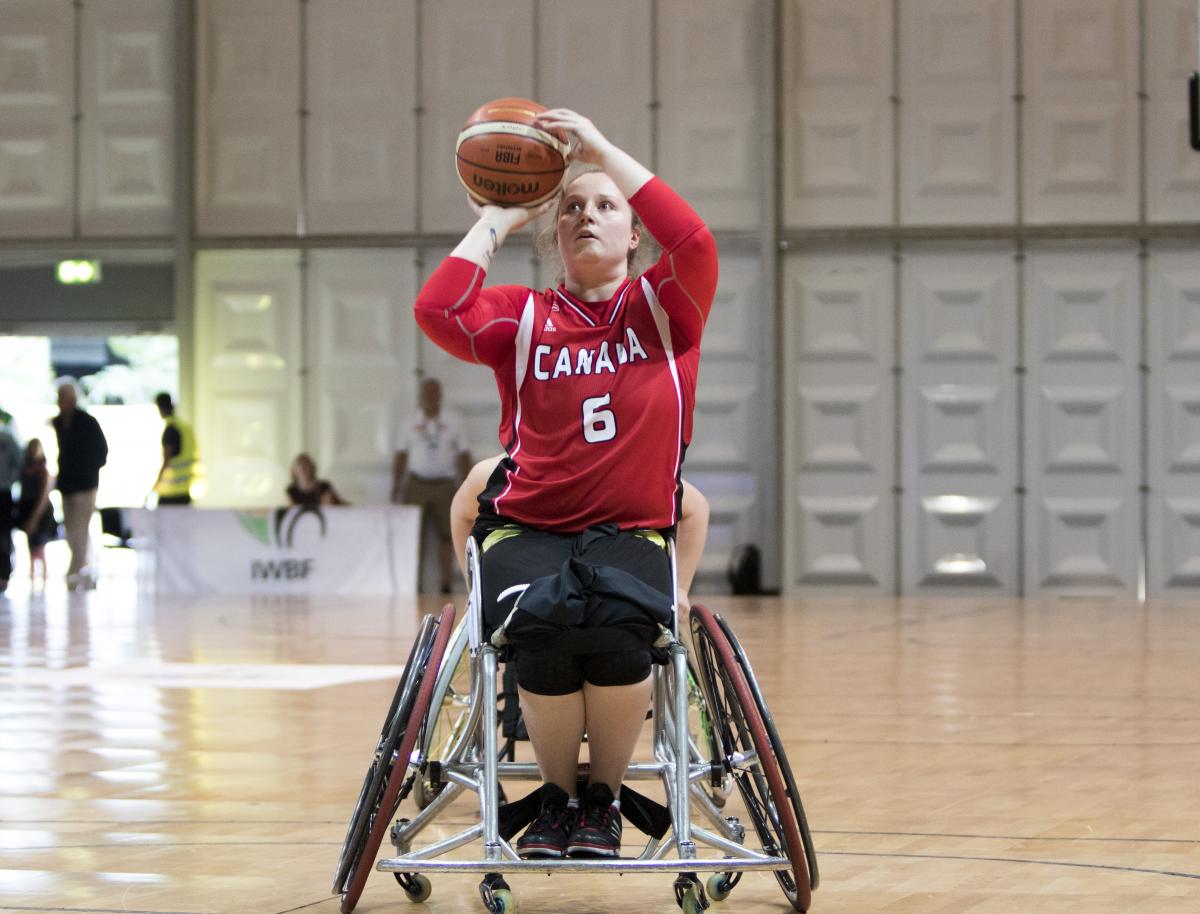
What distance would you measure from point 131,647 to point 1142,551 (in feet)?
27.3

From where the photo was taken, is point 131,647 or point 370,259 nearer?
point 131,647

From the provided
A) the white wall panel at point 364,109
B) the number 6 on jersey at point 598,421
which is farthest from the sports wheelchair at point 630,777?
the white wall panel at point 364,109

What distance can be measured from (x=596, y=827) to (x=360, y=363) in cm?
1190

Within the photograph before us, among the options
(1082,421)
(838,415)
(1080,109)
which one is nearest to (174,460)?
(838,415)

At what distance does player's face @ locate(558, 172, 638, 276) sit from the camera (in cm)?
329

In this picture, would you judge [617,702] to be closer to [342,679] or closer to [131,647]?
[342,679]

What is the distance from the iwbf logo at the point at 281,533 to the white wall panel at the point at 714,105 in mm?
4082

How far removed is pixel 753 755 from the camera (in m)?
3.03

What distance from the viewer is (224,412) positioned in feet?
48.4

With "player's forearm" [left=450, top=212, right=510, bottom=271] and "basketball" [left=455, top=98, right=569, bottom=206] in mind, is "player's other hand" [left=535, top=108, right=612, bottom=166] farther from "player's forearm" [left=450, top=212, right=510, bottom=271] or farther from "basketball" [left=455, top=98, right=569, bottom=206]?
"player's forearm" [left=450, top=212, right=510, bottom=271]

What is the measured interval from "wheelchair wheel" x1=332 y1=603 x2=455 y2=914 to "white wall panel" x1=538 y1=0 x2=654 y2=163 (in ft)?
38.2

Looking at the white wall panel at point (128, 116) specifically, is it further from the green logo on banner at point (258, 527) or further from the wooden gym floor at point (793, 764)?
the wooden gym floor at point (793, 764)

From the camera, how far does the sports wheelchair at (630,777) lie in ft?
9.05

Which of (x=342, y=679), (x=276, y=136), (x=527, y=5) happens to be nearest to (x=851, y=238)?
(x=527, y=5)
